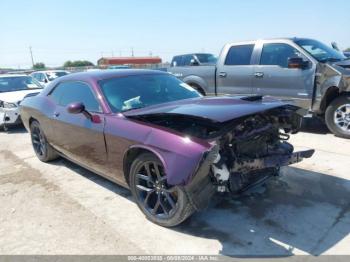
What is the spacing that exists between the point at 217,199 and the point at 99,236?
4.68ft

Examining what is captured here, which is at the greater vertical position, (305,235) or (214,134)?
(214,134)

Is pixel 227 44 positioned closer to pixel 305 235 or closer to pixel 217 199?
pixel 217 199

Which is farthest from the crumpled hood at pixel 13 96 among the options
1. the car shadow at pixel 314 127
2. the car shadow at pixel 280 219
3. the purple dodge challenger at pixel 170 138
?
the car shadow at pixel 314 127

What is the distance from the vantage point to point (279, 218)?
3.46m

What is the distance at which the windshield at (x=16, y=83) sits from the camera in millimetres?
10086

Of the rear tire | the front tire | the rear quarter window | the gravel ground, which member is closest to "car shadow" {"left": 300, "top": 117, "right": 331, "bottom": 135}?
the rear quarter window

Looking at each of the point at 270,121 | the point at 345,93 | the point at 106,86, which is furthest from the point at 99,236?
the point at 345,93

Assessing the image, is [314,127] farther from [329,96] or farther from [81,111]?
[81,111]

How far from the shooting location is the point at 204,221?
349 centimetres

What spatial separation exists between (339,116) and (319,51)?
1502 mm

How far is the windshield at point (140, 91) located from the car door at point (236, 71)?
3.35 metres

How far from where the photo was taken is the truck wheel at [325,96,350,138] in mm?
6328

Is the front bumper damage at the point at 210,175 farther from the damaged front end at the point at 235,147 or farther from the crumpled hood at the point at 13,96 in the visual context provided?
the crumpled hood at the point at 13,96

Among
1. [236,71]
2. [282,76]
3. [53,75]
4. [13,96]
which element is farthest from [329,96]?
[53,75]
